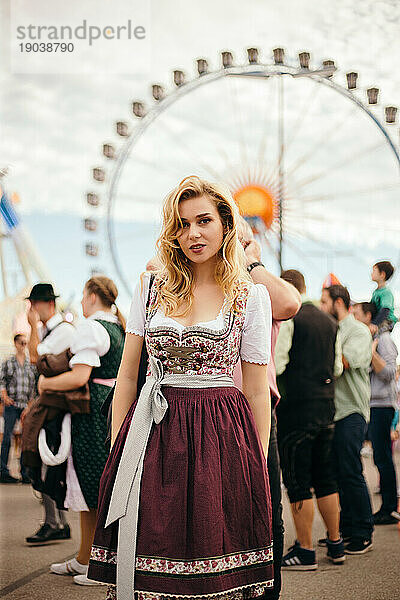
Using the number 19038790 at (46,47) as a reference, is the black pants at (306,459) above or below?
below

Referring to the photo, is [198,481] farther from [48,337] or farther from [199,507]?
[48,337]

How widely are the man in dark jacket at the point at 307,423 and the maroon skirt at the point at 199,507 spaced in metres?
2.12

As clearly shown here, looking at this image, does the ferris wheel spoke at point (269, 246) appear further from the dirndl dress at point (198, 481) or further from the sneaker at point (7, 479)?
the dirndl dress at point (198, 481)

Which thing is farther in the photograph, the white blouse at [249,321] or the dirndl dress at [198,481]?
the white blouse at [249,321]

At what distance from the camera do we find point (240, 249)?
258 centimetres

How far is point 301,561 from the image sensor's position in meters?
4.46

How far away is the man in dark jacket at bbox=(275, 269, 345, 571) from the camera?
14.6 ft

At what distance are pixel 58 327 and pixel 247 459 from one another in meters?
2.45

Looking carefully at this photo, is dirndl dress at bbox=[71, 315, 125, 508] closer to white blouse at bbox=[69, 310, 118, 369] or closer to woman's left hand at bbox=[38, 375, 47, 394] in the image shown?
white blouse at bbox=[69, 310, 118, 369]

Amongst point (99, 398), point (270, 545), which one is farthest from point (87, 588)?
point (270, 545)

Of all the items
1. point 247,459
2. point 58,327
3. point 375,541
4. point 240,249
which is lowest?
point 375,541

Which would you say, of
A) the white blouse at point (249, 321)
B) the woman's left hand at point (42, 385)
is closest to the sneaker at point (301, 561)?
the woman's left hand at point (42, 385)

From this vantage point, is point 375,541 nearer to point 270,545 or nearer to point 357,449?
point 357,449

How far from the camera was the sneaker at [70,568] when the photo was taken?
4.17 metres
